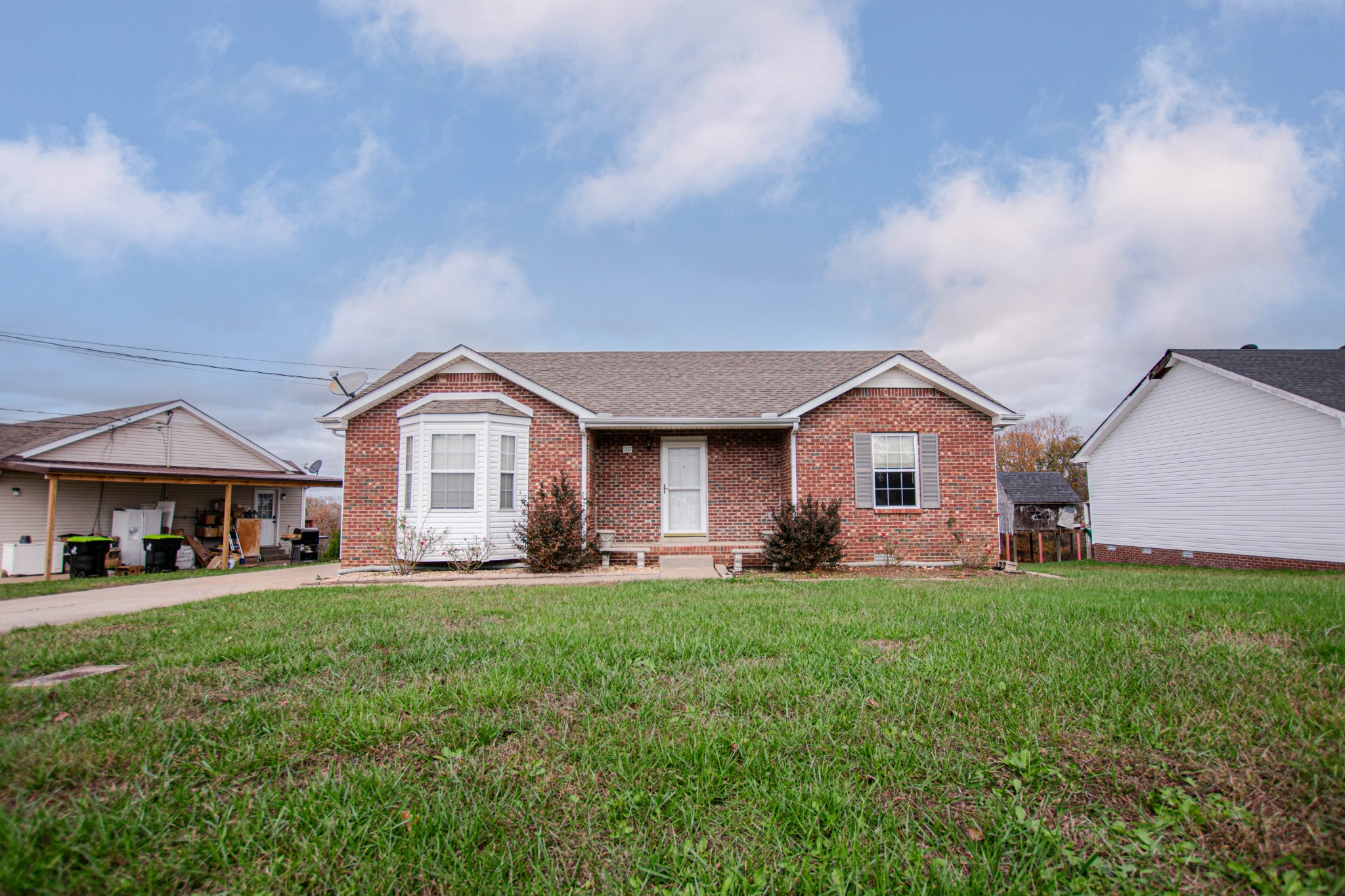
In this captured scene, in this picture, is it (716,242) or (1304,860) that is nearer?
(1304,860)

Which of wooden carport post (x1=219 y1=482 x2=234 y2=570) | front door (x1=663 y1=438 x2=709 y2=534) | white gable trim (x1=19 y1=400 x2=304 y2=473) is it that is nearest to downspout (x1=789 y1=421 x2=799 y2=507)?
front door (x1=663 y1=438 x2=709 y2=534)

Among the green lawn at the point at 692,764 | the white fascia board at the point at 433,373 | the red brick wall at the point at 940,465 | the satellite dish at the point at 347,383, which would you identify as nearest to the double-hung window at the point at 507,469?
the white fascia board at the point at 433,373

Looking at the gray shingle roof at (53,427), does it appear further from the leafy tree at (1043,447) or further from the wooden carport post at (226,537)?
the leafy tree at (1043,447)

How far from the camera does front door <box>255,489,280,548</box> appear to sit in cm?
2131

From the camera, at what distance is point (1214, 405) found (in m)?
16.4

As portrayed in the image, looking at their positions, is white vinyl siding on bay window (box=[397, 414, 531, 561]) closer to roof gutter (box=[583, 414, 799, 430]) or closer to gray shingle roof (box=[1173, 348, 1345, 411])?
roof gutter (box=[583, 414, 799, 430])

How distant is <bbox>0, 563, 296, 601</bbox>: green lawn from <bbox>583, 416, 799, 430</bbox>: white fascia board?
1004cm

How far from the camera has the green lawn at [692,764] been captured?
1.98 meters

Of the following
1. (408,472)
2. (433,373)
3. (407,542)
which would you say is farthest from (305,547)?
(433,373)

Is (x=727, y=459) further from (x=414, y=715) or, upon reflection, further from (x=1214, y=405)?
(x=1214, y=405)

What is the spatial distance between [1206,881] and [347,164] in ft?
55.5

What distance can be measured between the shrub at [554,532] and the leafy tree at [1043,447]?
41.6 m

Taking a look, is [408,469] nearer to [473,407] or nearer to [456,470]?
[456,470]

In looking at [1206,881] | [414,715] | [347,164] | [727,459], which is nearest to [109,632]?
[414,715]
